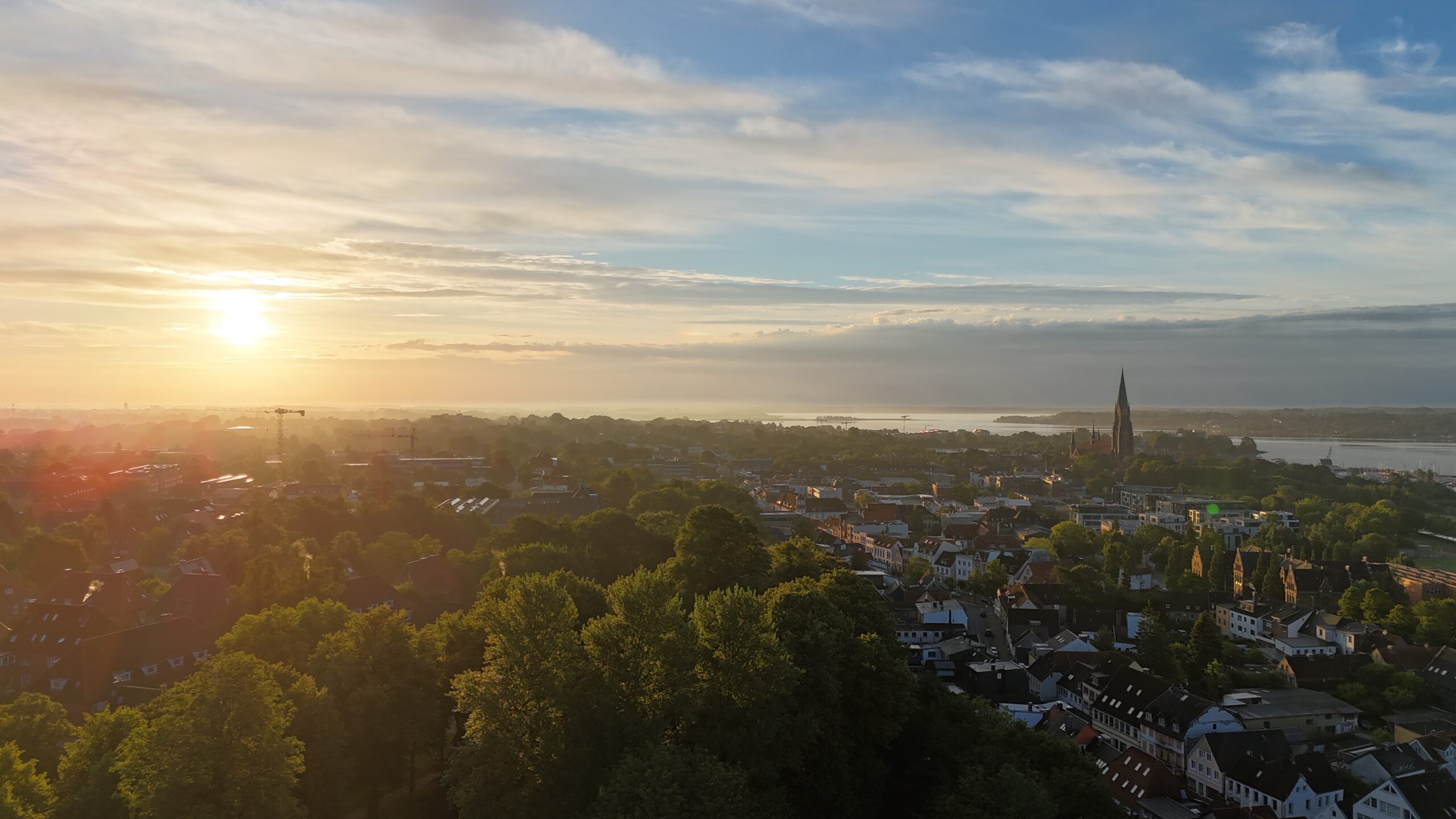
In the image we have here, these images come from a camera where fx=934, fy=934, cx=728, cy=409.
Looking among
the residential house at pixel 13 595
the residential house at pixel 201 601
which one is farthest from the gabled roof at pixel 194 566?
the residential house at pixel 201 601

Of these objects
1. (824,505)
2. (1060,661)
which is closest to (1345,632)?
(1060,661)

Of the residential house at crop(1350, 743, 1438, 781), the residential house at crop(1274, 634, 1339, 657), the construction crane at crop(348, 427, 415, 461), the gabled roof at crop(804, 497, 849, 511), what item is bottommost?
the residential house at crop(1274, 634, 1339, 657)

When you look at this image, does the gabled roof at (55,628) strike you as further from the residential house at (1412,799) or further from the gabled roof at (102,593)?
the residential house at (1412,799)

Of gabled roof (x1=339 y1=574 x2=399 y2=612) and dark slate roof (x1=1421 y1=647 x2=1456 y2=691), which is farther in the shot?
gabled roof (x1=339 y1=574 x2=399 y2=612)

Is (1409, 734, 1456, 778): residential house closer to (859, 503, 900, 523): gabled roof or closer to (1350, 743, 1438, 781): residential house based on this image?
(1350, 743, 1438, 781): residential house

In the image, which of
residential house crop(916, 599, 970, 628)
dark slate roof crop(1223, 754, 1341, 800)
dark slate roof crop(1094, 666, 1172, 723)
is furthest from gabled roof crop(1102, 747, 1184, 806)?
residential house crop(916, 599, 970, 628)

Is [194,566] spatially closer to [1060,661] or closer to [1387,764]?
[1060,661]
